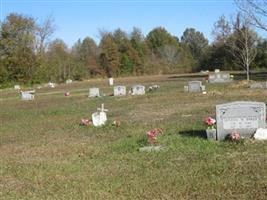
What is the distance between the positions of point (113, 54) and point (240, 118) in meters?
84.1

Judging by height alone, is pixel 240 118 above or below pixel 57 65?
below

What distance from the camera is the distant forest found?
242ft

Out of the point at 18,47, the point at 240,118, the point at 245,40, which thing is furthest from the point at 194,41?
the point at 240,118

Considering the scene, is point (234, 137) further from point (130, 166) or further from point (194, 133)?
point (130, 166)

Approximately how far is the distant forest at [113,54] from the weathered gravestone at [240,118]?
4139cm

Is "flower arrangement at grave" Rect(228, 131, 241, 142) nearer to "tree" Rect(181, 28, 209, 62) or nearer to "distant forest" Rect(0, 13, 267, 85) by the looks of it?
"distant forest" Rect(0, 13, 267, 85)

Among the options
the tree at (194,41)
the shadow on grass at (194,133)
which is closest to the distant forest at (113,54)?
the tree at (194,41)

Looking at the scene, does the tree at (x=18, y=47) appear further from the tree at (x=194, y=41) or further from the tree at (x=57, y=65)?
the tree at (x=194, y=41)

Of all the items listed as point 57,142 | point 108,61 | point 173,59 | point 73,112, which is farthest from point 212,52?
point 57,142

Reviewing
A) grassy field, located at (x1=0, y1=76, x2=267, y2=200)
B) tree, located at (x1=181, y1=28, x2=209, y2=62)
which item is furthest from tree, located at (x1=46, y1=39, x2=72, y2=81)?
grassy field, located at (x1=0, y1=76, x2=267, y2=200)

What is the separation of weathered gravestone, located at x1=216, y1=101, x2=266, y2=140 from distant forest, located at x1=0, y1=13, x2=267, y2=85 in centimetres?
4139

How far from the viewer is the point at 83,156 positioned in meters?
10.8

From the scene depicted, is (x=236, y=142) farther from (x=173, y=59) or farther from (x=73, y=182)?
(x=173, y=59)

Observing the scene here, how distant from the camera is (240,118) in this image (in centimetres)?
1105
